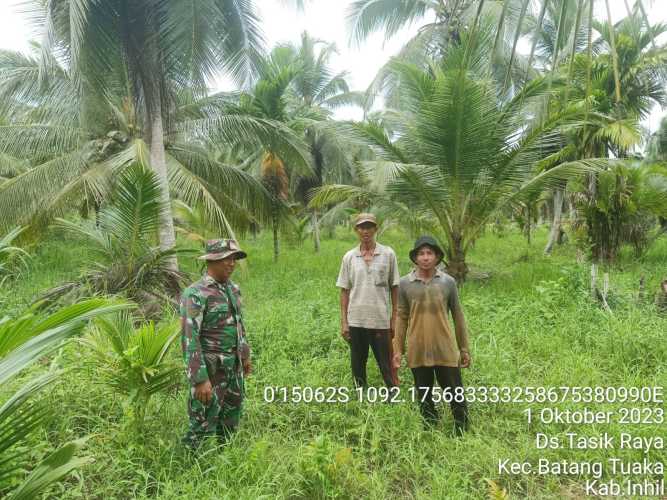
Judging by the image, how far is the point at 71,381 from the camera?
3561 millimetres

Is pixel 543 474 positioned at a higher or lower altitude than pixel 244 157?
lower

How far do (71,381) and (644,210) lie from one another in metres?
9.20

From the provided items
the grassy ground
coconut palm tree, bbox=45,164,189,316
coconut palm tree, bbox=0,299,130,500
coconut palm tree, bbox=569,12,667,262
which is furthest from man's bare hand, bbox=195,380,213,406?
coconut palm tree, bbox=569,12,667,262

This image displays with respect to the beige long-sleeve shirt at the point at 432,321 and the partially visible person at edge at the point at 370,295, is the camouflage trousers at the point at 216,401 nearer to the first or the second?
the partially visible person at edge at the point at 370,295

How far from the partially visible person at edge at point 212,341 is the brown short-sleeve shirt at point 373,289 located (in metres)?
0.96

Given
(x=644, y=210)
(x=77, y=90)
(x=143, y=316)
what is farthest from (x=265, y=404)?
(x=644, y=210)

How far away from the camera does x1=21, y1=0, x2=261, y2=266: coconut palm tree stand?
238 inches

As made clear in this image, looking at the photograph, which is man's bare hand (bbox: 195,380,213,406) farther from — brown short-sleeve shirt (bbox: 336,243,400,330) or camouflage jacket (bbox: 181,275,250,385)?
brown short-sleeve shirt (bbox: 336,243,400,330)

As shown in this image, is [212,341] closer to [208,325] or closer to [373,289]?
[208,325]

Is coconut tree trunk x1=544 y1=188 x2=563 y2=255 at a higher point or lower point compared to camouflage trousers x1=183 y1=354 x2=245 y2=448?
higher

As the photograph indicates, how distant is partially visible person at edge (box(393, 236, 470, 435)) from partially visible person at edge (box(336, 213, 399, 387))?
31 centimetres

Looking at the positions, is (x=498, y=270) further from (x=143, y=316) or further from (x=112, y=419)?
(x=112, y=419)

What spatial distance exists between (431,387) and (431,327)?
516mm

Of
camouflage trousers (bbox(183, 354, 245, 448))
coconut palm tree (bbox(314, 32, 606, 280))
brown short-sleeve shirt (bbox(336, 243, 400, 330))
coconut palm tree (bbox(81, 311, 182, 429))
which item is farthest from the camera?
coconut palm tree (bbox(314, 32, 606, 280))
